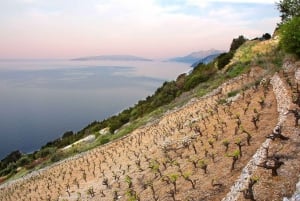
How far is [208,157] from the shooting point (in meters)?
17.1

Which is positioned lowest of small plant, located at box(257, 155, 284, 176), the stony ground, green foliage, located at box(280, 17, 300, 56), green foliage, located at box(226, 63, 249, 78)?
the stony ground

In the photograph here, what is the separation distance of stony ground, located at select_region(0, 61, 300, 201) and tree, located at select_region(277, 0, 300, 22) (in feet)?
42.1

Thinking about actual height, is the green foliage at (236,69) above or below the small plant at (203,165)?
above

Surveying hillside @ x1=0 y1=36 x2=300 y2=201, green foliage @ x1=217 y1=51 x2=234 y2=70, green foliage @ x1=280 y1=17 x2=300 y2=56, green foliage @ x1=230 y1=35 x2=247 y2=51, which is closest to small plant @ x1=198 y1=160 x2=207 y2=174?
hillside @ x1=0 y1=36 x2=300 y2=201

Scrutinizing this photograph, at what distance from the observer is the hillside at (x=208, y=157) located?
1298 centimetres

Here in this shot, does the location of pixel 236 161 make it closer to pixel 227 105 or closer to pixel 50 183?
pixel 227 105

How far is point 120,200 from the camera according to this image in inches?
670

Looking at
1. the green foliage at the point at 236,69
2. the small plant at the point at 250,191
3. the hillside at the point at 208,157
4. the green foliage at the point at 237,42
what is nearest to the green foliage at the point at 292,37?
the hillside at the point at 208,157

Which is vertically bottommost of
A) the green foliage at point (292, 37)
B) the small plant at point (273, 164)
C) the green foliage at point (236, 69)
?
the small plant at point (273, 164)

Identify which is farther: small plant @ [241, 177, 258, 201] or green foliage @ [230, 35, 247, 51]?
green foliage @ [230, 35, 247, 51]

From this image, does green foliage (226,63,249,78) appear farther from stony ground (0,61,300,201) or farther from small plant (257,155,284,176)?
small plant (257,155,284,176)

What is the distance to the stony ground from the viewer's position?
43.7 ft

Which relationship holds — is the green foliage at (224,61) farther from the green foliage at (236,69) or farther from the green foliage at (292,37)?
the green foliage at (292,37)

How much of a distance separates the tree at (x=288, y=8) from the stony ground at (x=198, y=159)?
1282 centimetres
